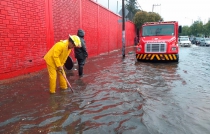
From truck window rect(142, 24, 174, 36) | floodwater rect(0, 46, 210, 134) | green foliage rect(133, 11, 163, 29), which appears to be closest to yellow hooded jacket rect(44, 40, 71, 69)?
floodwater rect(0, 46, 210, 134)

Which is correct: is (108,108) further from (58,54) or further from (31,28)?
(31,28)

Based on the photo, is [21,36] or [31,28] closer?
[21,36]

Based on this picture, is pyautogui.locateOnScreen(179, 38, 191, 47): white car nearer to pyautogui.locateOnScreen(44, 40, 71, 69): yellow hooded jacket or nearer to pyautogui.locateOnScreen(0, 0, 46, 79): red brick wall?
pyautogui.locateOnScreen(0, 0, 46, 79): red brick wall

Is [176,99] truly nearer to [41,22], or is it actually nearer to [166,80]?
[166,80]

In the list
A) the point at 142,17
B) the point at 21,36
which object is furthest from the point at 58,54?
the point at 142,17

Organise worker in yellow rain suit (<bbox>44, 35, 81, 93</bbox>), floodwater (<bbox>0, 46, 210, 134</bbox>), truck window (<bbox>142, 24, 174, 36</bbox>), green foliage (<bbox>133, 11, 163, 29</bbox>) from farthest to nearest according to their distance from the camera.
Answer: green foliage (<bbox>133, 11, 163, 29</bbox>) < truck window (<bbox>142, 24, 174, 36</bbox>) < worker in yellow rain suit (<bbox>44, 35, 81, 93</bbox>) < floodwater (<bbox>0, 46, 210, 134</bbox>)

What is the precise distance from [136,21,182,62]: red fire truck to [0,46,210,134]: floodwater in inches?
175

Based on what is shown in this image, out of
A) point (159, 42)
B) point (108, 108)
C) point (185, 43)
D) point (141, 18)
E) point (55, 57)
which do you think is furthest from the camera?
point (141, 18)

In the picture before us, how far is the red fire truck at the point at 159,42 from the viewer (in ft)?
35.4

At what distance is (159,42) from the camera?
10852mm

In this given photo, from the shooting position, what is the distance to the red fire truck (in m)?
10.8

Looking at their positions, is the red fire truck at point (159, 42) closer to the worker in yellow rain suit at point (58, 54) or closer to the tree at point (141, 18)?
the worker in yellow rain suit at point (58, 54)

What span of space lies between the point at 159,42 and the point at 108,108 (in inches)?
300

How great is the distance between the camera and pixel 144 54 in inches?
445
